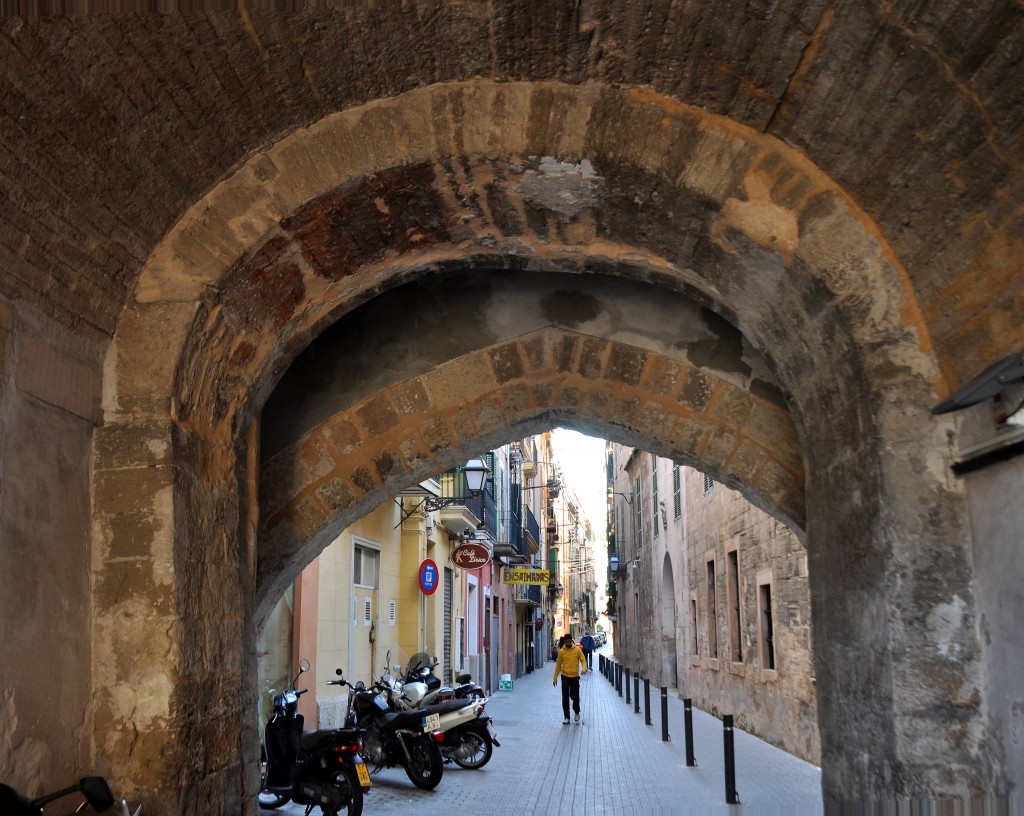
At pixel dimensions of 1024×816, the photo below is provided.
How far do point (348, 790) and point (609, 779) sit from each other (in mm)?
3010

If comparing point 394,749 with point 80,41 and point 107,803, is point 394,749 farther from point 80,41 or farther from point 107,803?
point 80,41

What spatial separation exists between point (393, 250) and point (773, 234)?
164 cm

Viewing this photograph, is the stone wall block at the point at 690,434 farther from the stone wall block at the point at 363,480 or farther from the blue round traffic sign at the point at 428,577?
the blue round traffic sign at the point at 428,577

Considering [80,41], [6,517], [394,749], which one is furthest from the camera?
[394,749]

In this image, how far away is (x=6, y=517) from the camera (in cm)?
317

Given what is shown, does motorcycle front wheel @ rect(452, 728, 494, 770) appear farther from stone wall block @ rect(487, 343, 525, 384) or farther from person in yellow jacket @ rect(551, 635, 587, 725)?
stone wall block @ rect(487, 343, 525, 384)

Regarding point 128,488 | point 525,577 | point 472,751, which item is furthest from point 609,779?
point 525,577

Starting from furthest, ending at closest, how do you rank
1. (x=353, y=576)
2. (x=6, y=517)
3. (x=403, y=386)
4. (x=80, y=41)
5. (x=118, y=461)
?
1. (x=353, y=576)
2. (x=403, y=386)
3. (x=118, y=461)
4. (x=6, y=517)
5. (x=80, y=41)

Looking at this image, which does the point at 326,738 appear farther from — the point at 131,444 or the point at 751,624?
the point at 751,624

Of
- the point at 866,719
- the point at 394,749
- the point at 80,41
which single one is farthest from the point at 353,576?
the point at 80,41

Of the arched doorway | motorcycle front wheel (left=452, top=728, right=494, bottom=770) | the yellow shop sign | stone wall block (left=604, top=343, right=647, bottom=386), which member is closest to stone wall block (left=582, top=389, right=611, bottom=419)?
stone wall block (left=604, top=343, right=647, bottom=386)

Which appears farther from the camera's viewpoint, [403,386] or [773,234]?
[403,386]

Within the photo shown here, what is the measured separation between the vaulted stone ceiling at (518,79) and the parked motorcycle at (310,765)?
15.1ft

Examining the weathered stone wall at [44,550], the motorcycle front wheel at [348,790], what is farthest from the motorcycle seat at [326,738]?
the weathered stone wall at [44,550]
